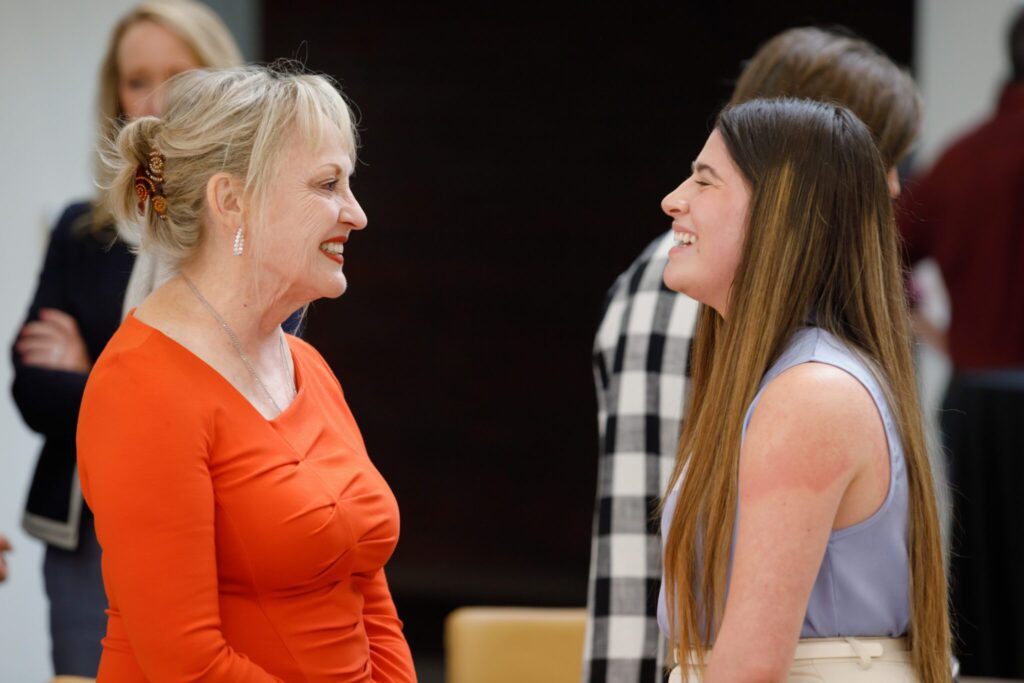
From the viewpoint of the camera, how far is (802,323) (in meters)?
1.92

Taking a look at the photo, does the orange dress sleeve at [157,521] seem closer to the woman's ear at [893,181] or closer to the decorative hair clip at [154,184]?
the decorative hair clip at [154,184]

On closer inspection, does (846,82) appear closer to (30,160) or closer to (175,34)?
(175,34)

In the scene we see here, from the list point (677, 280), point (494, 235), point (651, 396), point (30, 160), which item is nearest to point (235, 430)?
point (677, 280)

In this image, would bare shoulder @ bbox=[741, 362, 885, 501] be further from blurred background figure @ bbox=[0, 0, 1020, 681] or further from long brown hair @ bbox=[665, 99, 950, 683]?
blurred background figure @ bbox=[0, 0, 1020, 681]

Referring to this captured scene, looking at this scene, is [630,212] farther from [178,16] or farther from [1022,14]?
[178,16]

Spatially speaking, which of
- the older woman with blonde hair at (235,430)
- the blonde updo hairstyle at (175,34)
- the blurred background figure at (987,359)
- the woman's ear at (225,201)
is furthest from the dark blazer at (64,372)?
the blurred background figure at (987,359)

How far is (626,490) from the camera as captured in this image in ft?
8.32

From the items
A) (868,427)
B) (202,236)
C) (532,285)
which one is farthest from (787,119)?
(532,285)

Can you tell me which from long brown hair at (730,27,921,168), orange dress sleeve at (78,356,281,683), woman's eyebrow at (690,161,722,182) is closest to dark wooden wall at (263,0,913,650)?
long brown hair at (730,27,921,168)

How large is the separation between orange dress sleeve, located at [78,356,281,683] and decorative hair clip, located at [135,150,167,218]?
0.93 feet

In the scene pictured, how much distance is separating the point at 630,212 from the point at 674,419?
2.37 m

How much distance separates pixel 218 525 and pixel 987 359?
3.15 meters

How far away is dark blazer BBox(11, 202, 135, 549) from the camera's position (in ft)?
8.83

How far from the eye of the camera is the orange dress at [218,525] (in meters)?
1.80
